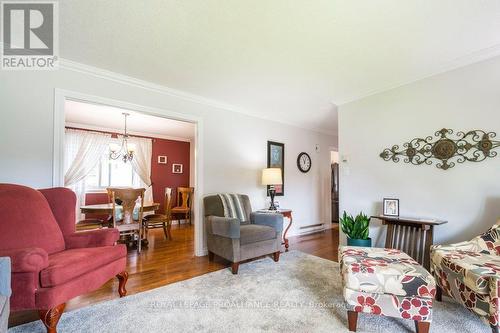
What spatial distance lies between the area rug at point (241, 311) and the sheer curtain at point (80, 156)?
12.2 ft

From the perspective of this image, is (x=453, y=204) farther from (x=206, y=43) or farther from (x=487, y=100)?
(x=206, y=43)

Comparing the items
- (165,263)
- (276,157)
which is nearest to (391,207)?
(276,157)

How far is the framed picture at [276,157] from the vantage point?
14.4 ft

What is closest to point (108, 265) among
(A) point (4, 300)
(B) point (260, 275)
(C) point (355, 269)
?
(A) point (4, 300)

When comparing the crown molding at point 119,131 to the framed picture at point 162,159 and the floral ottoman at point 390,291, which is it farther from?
the floral ottoman at point 390,291

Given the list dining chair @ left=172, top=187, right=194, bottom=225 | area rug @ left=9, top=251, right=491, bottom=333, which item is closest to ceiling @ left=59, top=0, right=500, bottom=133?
area rug @ left=9, top=251, right=491, bottom=333

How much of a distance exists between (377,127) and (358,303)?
2435 millimetres

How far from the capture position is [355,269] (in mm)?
1660

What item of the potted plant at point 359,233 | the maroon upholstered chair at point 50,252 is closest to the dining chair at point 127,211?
the maroon upholstered chair at point 50,252

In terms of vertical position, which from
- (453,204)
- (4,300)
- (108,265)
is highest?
(453,204)

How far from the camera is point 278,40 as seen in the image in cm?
211

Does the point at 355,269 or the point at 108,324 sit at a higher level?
the point at 355,269
